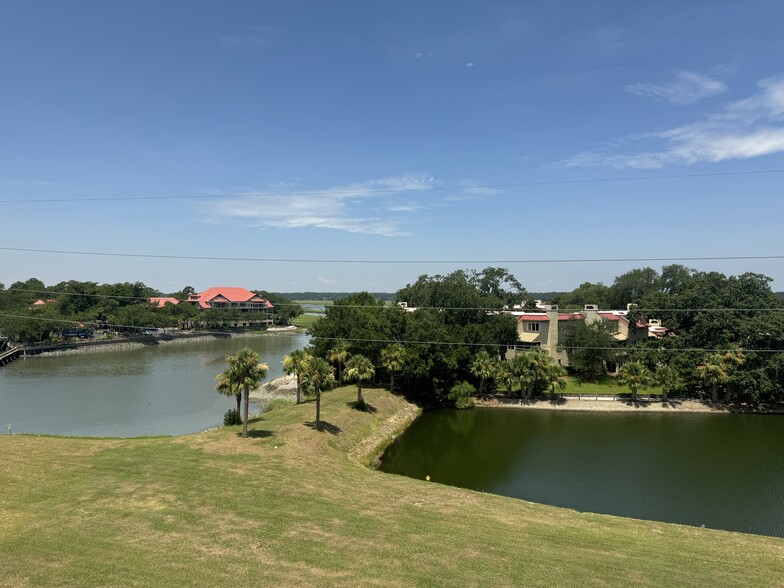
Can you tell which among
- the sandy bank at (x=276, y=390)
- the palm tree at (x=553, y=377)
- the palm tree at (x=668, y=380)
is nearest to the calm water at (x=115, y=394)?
the sandy bank at (x=276, y=390)

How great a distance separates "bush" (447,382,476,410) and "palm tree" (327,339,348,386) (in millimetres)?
12538

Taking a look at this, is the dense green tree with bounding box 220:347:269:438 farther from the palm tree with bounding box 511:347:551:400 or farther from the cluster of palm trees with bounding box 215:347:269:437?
the palm tree with bounding box 511:347:551:400

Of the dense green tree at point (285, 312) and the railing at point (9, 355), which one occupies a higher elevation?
the dense green tree at point (285, 312)

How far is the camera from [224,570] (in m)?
14.0

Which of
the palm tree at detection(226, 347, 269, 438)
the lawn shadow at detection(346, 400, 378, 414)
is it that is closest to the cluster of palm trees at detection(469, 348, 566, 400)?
the lawn shadow at detection(346, 400, 378, 414)

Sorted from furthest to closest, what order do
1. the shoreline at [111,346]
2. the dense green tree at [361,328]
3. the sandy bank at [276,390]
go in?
the shoreline at [111,346], the sandy bank at [276,390], the dense green tree at [361,328]

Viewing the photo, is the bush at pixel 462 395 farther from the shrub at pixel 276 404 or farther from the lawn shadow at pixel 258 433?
the lawn shadow at pixel 258 433

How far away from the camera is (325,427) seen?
33688mm

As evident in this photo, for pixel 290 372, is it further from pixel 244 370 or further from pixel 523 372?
pixel 523 372

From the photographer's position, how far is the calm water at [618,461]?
997 inches

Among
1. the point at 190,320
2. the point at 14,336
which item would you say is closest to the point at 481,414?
the point at 14,336

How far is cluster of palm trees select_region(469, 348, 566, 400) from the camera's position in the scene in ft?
158

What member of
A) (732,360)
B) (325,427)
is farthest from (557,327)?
(325,427)

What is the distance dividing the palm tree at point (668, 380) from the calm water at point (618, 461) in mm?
3172
